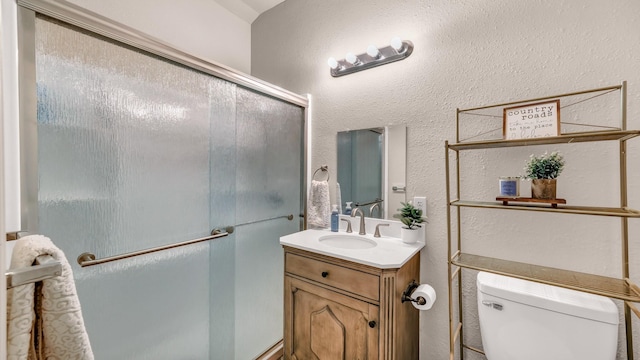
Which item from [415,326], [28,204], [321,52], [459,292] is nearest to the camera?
[28,204]

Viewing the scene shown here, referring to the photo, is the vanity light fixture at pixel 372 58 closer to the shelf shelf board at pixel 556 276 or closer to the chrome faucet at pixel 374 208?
the chrome faucet at pixel 374 208

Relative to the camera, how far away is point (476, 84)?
1.31m

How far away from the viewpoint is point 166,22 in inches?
65.8

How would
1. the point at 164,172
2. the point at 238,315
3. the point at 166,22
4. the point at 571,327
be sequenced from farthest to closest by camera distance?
1. the point at 166,22
2. the point at 238,315
3. the point at 164,172
4. the point at 571,327

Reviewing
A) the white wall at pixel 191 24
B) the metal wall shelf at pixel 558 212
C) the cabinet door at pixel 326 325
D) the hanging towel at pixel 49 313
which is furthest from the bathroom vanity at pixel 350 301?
the white wall at pixel 191 24

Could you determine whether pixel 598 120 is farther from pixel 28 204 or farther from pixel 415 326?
pixel 28 204

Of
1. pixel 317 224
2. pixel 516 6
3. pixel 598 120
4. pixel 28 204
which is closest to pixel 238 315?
pixel 317 224

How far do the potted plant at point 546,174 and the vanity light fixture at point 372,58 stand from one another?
2.83ft

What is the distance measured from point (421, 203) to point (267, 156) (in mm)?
961

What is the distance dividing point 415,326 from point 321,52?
71.1 inches

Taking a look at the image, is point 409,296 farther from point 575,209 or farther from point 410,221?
point 575,209

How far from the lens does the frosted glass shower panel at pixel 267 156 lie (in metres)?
1.55

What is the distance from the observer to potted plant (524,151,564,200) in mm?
1024

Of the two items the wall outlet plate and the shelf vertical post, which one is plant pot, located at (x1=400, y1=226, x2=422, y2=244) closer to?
the wall outlet plate
